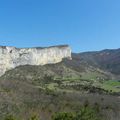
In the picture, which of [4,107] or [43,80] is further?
[43,80]

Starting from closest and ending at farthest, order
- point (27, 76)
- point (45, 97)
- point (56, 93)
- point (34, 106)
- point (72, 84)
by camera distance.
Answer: point (34, 106), point (45, 97), point (56, 93), point (72, 84), point (27, 76)

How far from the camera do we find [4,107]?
275 ft

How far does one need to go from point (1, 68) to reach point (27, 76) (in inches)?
583

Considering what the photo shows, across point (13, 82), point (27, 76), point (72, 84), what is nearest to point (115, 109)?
point (13, 82)

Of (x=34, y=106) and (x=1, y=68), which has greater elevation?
(x=1, y=68)

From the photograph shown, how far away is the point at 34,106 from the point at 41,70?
99.8 metres

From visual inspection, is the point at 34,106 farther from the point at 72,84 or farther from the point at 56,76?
the point at 56,76

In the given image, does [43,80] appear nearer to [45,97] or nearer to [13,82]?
[13,82]

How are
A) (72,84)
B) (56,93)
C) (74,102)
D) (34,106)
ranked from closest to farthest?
1. (34,106)
2. (74,102)
3. (56,93)
4. (72,84)

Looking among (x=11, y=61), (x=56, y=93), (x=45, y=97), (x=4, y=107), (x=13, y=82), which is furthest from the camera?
(x=11, y=61)

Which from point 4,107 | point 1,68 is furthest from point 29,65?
point 4,107

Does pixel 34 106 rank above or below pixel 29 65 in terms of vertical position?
below

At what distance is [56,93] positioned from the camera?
4852 inches

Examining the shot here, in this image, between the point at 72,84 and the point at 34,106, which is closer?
the point at 34,106
